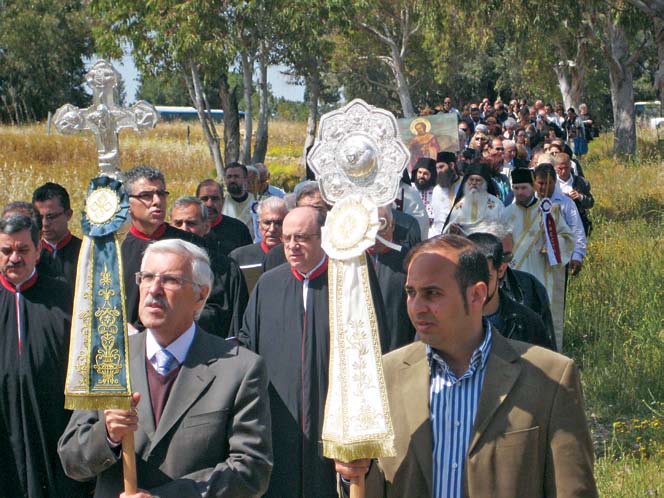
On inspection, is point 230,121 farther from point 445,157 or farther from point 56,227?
point 56,227

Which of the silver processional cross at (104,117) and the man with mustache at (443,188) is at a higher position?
the silver processional cross at (104,117)

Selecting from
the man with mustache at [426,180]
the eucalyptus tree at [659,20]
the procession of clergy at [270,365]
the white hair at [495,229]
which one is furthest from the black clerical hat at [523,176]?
the eucalyptus tree at [659,20]

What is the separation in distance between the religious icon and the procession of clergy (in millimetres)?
4213

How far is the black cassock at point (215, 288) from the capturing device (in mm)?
6523

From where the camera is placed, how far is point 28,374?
576cm

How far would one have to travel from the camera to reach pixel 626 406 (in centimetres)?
865

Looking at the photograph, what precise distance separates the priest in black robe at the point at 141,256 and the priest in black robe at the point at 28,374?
718mm

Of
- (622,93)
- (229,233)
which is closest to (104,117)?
(229,233)

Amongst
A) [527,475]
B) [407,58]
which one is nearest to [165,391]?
[527,475]

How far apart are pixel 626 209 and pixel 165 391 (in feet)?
50.5

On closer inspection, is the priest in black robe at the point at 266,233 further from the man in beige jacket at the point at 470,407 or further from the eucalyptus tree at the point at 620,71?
the eucalyptus tree at the point at 620,71

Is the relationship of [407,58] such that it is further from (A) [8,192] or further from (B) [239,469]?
(B) [239,469]

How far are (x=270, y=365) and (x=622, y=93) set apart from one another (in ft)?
76.6

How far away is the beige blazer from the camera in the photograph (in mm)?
3709
